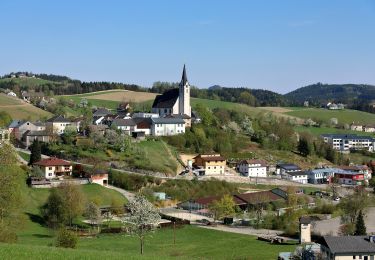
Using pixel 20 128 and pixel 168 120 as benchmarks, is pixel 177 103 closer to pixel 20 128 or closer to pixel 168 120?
pixel 168 120

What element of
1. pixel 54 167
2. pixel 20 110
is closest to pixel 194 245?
pixel 54 167

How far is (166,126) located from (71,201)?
36319 mm

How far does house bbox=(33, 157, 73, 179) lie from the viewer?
5919 centimetres

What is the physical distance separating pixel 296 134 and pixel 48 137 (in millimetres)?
45828

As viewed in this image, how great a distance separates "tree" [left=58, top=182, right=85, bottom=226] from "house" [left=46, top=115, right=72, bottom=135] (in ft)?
93.3

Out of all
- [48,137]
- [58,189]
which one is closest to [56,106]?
[48,137]

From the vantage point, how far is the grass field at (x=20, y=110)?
9182cm

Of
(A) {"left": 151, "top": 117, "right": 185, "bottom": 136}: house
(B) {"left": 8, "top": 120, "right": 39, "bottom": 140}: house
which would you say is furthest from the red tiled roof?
(A) {"left": 151, "top": 117, "right": 185, "bottom": 136}: house

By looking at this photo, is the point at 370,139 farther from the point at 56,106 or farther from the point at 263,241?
the point at 263,241

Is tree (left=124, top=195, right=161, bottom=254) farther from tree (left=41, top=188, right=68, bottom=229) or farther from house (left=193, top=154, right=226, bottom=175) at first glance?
house (left=193, top=154, right=226, bottom=175)

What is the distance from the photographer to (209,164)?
74000 millimetres

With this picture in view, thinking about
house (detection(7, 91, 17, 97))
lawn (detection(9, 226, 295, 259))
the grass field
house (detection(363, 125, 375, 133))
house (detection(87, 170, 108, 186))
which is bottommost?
lawn (detection(9, 226, 295, 259))

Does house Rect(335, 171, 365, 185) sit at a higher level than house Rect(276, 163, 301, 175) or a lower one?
lower

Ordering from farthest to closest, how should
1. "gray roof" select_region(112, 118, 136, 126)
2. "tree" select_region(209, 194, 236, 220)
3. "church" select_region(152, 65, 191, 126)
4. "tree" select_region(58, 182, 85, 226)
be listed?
1. "church" select_region(152, 65, 191, 126)
2. "gray roof" select_region(112, 118, 136, 126)
3. "tree" select_region(209, 194, 236, 220)
4. "tree" select_region(58, 182, 85, 226)
